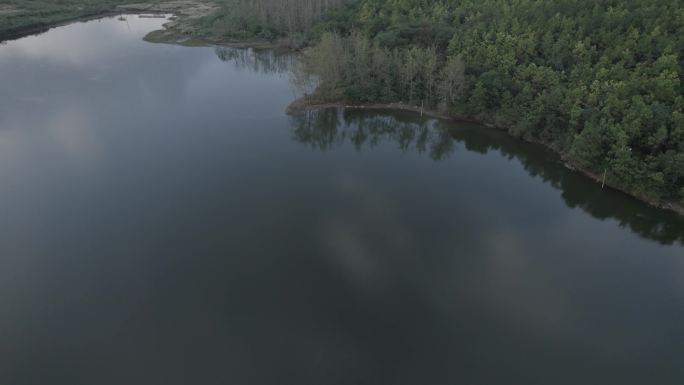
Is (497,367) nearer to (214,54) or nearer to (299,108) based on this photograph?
(299,108)

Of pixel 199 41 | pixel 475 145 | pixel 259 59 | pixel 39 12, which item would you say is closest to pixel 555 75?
pixel 475 145

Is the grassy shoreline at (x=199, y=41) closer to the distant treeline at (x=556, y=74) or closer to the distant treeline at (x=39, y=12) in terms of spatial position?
the distant treeline at (x=39, y=12)

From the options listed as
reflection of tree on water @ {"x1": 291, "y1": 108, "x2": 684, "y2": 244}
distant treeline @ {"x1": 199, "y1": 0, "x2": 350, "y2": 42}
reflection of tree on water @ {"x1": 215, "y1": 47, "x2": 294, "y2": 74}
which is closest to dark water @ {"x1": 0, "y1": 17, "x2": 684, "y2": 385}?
reflection of tree on water @ {"x1": 291, "y1": 108, "x2": 684, "y2": 244}

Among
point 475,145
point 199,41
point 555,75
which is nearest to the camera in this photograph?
point 555,75

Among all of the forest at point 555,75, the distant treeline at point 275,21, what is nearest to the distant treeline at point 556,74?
the forest at point 555,75

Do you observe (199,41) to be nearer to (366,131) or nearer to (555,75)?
(366,131)

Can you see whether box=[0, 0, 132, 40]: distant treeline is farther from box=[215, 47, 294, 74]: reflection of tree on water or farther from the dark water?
the dark water

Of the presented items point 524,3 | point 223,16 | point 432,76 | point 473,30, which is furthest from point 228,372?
point 223,16
